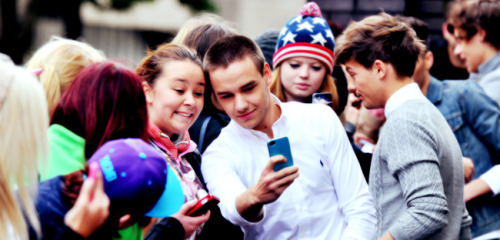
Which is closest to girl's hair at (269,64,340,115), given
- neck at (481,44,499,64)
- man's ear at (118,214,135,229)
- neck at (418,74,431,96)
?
neck at (418,74,431,96)

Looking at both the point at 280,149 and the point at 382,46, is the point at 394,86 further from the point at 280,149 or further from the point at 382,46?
the point at 280,149

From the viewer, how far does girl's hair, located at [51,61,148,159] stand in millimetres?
2020

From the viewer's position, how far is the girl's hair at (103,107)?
2.02 m

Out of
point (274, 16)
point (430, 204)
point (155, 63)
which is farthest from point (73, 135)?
point (274, 16)

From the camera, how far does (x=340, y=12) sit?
7.47 meters

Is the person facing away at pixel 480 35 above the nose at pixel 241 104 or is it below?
below

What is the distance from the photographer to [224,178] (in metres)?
2.66

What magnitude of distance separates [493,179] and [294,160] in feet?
4.90

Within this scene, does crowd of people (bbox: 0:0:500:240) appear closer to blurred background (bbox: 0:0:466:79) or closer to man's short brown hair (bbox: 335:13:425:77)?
man's short brown hair (bbox: 335:13:425:77)

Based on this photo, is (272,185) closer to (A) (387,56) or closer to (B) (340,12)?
(A) (387,56)

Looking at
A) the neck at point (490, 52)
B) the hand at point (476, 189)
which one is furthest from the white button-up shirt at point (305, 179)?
the neck at point (490, 52)

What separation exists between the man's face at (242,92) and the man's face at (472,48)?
2124 millimetres

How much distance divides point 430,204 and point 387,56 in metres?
0.83

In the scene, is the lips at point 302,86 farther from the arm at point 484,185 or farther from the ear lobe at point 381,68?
the arm at point 484,185
